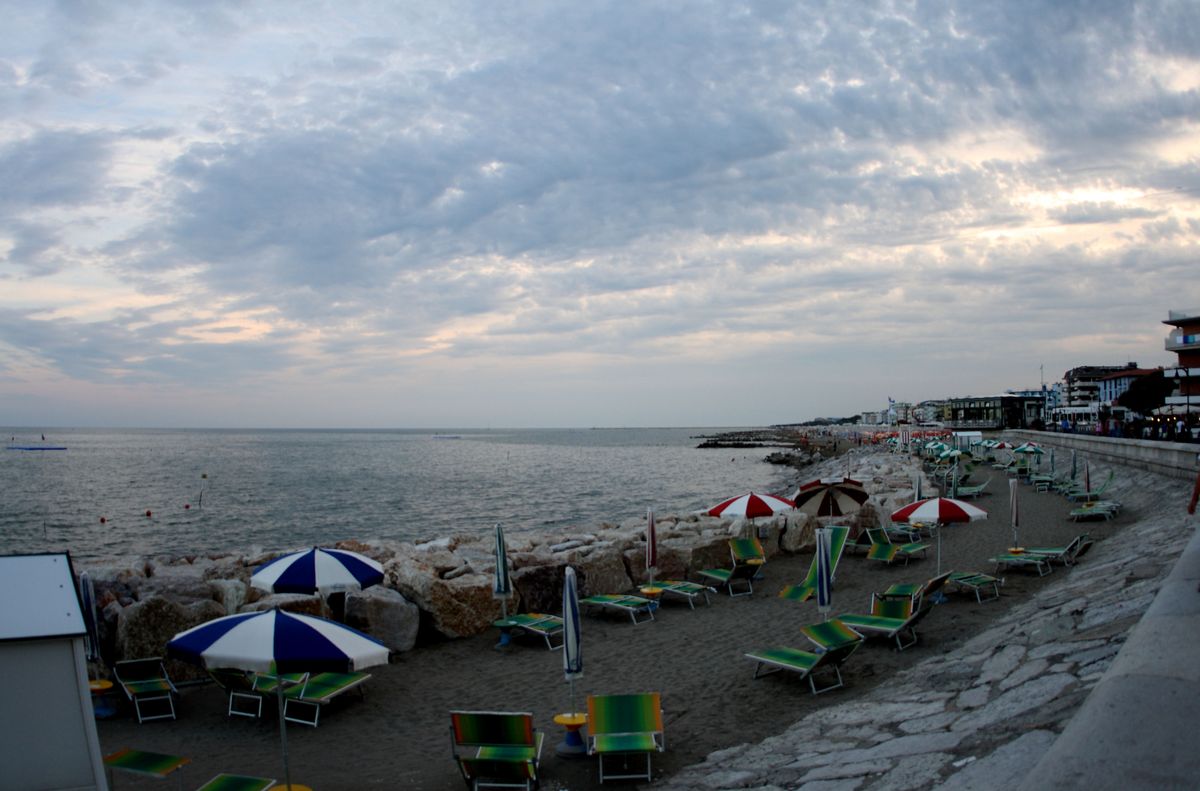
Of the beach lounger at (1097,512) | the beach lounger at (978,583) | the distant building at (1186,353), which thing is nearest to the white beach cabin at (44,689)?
the beach lounger at (978,583)

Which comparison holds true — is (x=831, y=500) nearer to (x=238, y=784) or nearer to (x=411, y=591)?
(x=411, y=591)

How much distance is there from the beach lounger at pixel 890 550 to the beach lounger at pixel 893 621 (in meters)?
4.69

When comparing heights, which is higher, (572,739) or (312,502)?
(572,739)

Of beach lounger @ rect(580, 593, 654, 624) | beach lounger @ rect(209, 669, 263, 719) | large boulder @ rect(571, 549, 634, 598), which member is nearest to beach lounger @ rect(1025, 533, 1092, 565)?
beach lounger @ rect(580, 593, 654, 624)

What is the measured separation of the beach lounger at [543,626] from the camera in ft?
33.7

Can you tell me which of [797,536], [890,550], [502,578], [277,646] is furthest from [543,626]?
[797,536]

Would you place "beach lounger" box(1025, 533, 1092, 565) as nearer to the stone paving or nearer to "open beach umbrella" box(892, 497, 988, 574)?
"open beach umbrella" box(892, 497, 988, 574)

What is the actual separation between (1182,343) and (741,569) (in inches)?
1793

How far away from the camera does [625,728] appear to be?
6.46m

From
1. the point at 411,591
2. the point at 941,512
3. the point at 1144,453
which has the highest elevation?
the point at 941,512

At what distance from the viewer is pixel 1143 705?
3.28 meters

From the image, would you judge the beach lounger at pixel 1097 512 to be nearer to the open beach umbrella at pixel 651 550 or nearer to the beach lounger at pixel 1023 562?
the beach lounger at pixel 1023 562

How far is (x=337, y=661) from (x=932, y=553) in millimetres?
13451

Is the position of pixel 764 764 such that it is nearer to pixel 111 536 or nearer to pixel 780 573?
pixel 780 573
